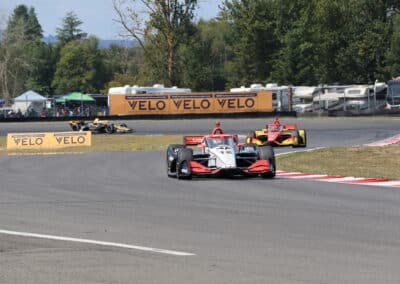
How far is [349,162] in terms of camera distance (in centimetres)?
2333

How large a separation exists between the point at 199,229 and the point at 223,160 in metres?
8.18

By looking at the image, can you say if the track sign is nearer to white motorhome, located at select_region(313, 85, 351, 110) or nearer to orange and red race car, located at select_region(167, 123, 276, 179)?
orange and red race car, located at select_region(167, 123, 276, 179)

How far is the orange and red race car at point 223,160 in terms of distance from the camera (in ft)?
62.7

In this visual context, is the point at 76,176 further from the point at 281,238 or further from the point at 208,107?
the point at 208,107

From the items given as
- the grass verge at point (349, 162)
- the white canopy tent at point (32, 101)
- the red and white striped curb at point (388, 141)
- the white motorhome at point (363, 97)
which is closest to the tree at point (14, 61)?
the white canopy tent at point (32, 101)

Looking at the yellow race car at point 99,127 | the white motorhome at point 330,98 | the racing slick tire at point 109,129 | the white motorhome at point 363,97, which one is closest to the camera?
the yellow race car at point 99,127

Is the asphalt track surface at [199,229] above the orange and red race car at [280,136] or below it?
below

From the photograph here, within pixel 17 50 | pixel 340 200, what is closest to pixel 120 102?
pixel 340 200

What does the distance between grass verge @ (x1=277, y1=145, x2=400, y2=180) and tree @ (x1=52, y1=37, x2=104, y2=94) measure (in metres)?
96.1

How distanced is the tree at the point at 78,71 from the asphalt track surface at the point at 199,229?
10172 centimetres

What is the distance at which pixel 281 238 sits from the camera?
1011 centimetres

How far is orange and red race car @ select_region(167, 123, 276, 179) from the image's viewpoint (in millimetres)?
19125

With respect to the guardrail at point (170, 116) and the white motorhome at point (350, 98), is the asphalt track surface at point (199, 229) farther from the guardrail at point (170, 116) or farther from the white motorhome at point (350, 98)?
the white motorhome at point (350, 98)

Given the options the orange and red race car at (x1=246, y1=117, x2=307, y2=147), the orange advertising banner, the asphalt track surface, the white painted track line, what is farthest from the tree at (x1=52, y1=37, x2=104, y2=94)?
the white painted track line
